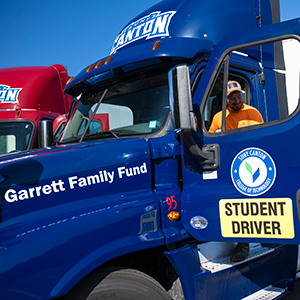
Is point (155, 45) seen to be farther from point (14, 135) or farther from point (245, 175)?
point (14, 135)

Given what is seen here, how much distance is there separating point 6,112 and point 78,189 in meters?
4.65

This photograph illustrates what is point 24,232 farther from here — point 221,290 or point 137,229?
point 221,290

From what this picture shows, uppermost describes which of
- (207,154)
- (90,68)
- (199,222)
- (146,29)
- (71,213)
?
(146,29)

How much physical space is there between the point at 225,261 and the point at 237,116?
1181mm

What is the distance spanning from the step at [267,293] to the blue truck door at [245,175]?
A: 34.3 inches

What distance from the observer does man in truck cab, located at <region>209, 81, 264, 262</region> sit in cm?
263

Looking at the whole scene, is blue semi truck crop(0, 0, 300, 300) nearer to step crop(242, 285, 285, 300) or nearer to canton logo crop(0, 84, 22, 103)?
step crop(242, 285, 285, 300)

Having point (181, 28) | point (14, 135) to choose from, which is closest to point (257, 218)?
point (181, 28)

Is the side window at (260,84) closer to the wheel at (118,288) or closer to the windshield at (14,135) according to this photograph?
the wheel at (118,288)

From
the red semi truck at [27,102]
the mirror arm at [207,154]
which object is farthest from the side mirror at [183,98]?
the red semi truck at [27,102]

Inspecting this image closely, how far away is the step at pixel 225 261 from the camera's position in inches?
102

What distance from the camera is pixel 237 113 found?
9.48 ft

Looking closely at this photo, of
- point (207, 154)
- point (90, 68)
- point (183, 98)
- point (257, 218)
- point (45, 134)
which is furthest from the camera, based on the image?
point (45, 134)

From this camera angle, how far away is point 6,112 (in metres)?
6.16
